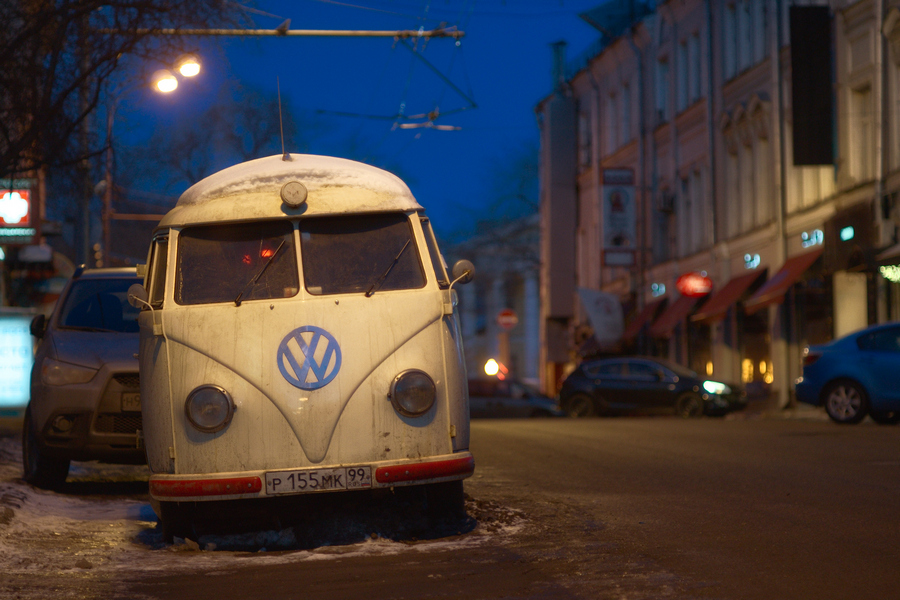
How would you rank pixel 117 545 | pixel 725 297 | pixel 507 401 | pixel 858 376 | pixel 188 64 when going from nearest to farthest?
1. pixel 117 545
2. pixel 188 64
3. pixel 858 376
4. pixel 725 297
5. pixel 507 401

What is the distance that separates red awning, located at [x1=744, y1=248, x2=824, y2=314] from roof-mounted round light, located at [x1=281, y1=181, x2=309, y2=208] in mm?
20399

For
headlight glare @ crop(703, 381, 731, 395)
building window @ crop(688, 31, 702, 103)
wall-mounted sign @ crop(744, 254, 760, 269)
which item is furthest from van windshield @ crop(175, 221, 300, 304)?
building window @ crop(688, 31, 702, 103)

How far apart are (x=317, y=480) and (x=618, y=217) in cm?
3276

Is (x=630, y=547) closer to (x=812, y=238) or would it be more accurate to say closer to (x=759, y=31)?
(x=812, y=238)

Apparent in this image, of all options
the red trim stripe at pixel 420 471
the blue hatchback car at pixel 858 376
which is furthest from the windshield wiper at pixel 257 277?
the blue hatchback car at pixel 858 376

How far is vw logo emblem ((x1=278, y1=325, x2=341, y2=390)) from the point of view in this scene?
7320 mm

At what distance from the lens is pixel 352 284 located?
25.2 feet

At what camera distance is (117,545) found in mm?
8070

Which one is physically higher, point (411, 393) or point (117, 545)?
point (411, 393)

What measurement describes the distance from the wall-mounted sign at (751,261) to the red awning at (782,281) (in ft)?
7.10

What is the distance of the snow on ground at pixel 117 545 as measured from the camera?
698 centimetres

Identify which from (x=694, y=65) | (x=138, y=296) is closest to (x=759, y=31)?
(x=694, y=65)

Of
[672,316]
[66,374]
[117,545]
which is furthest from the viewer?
[672,316]

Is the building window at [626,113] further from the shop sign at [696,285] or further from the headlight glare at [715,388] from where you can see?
the headlight glare at [715,388]
